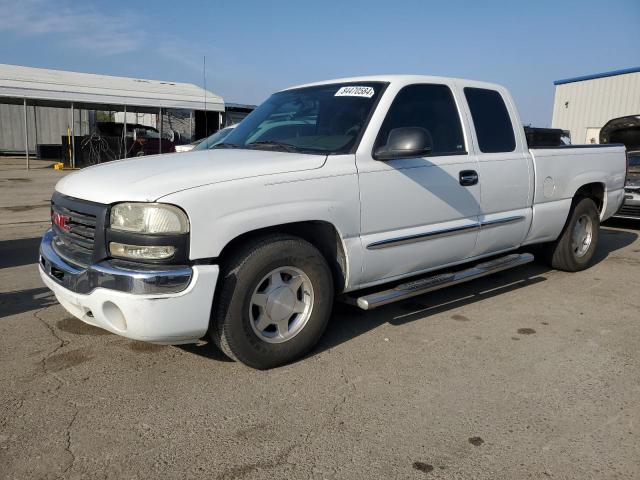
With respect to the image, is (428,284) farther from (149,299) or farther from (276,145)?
(149,299)

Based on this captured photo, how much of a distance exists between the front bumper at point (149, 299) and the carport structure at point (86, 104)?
1704 centimetres

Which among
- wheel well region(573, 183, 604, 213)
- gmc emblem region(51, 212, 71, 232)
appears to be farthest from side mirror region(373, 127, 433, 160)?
wheel well region(573, 183, 604, 213)

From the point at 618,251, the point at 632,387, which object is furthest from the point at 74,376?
the point at 618,251

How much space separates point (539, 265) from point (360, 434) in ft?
14.1

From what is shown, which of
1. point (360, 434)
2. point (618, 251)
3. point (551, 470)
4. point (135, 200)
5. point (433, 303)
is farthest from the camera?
point (618, 251)

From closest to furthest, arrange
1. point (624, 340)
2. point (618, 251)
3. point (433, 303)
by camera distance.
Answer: point (624, 340) < point (433, 303) < point (618, 251)

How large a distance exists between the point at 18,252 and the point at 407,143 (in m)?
5.21

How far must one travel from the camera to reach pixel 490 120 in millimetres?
4660

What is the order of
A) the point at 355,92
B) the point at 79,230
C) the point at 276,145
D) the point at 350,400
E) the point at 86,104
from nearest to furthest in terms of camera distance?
1. the point at 350,400
2. the point at 79,230
3. the point at 276,145
4. the point at 355,92
5. the point at 86,104

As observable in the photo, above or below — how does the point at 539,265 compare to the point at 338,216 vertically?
below

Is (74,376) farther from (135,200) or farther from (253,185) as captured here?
(253,185)

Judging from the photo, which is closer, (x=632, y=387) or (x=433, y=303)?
(x=632, y=387)

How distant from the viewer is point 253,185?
3.06 meters

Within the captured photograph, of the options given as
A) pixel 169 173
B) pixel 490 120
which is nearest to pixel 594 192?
pixel 490 120
